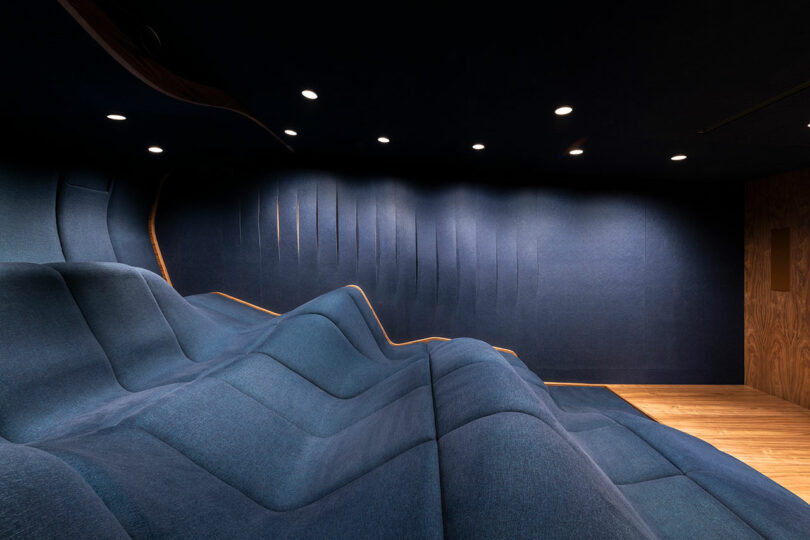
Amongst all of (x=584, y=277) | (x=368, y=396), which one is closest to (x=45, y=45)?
(x=368, y=396)

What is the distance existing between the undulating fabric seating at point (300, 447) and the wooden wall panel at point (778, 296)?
2.74m

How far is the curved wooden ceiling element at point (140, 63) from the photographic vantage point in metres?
1.12

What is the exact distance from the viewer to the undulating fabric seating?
1.62 ft

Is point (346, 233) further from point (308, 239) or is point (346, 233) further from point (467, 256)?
point (467, 256)

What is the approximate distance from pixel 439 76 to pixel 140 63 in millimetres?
1433

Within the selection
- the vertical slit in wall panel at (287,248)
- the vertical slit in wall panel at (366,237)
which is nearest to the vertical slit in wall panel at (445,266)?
the vertical slit in wall panel at (366,237)

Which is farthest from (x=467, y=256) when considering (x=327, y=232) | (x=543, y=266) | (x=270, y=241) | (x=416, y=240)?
(x=270, y=241)

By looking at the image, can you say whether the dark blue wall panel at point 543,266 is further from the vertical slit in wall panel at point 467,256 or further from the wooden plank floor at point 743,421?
the wooden plank floor at point 743,421

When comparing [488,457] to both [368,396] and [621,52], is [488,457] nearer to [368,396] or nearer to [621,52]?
[368,396]

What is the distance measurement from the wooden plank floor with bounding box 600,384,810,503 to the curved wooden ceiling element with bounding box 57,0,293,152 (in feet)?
12.3

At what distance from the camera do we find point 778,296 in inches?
113

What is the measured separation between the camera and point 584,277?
10.4 feet

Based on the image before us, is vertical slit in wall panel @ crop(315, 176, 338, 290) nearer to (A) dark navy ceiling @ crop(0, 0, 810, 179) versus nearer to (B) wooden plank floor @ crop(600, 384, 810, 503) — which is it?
(A) dark navy ceiling @ crop(0, 0, 810, 179)

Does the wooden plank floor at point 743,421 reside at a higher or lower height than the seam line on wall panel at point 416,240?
lower
